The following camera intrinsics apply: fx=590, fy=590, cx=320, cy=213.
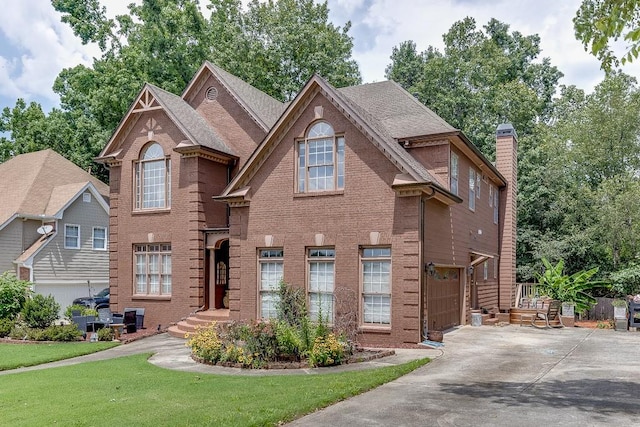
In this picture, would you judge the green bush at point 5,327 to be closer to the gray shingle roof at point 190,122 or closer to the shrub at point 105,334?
the shrub at point 105,334

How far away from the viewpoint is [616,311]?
22.5m

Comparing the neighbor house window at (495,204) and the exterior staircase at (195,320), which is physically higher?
the neighbor house window at (495,204)

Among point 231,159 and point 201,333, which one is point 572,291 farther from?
point 201,333

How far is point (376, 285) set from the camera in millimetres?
17141

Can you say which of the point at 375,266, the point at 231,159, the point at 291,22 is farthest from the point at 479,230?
the point at 291,22

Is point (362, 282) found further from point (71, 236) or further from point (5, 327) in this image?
point (71, 236)

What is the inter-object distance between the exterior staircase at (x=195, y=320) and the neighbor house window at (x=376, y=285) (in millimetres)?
5169

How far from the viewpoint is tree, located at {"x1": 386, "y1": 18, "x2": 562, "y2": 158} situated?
118 ft

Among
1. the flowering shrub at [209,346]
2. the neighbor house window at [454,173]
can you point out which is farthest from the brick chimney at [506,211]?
the flowering shrub at [209,346]

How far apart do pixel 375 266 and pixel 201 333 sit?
5.38 metres

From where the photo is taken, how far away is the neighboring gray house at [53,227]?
28.7 meters

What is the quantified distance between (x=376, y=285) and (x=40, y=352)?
391 inches

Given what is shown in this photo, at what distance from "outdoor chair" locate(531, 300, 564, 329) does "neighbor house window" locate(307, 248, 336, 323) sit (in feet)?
29.9

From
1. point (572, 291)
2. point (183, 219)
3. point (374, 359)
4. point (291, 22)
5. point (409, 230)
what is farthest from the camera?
point (291, 22)
